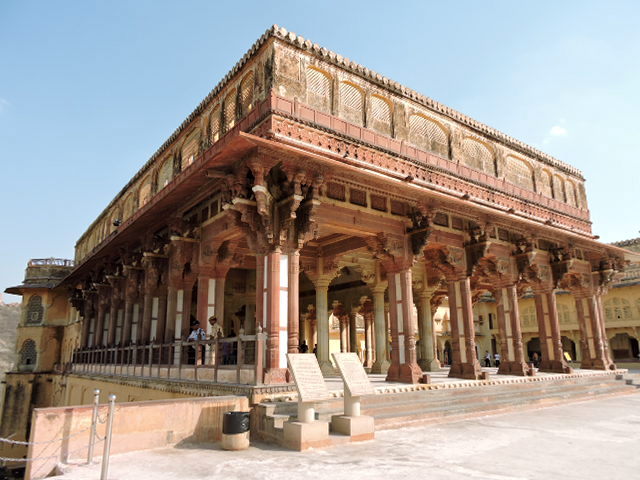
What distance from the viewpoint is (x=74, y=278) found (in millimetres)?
23688

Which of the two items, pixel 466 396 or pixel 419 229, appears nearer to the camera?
pixel 466 396

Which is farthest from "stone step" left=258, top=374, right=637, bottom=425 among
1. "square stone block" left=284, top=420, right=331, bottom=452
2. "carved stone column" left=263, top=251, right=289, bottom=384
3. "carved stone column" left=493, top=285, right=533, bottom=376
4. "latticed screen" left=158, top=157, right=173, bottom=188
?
"latticed screen" left=158, top=157, right=173, bottom=188

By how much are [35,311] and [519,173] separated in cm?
3196

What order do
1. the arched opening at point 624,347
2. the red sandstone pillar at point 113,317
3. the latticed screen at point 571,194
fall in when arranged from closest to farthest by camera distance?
the red sandstone pillar at point 113,317 < the latticed screen at point 571,194 < the arched opening at point 624,347

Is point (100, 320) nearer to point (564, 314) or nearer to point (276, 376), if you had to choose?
point (276, 376)

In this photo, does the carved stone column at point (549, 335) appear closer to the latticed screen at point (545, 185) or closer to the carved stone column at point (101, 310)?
the latticed screen at point (545, 185)

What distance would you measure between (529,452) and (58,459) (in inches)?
236

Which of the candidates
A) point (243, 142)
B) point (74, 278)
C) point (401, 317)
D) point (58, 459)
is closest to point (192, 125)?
point (243, 142)

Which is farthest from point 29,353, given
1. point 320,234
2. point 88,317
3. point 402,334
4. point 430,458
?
point 430,458

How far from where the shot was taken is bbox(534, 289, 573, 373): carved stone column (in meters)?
15.8

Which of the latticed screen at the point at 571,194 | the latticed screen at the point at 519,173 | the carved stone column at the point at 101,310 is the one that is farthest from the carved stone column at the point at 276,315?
the latticed screen at the point at 571,194

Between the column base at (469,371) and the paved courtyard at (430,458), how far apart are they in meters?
4.45

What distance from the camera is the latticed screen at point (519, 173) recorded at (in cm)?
1734

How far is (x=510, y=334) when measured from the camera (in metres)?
14.8
